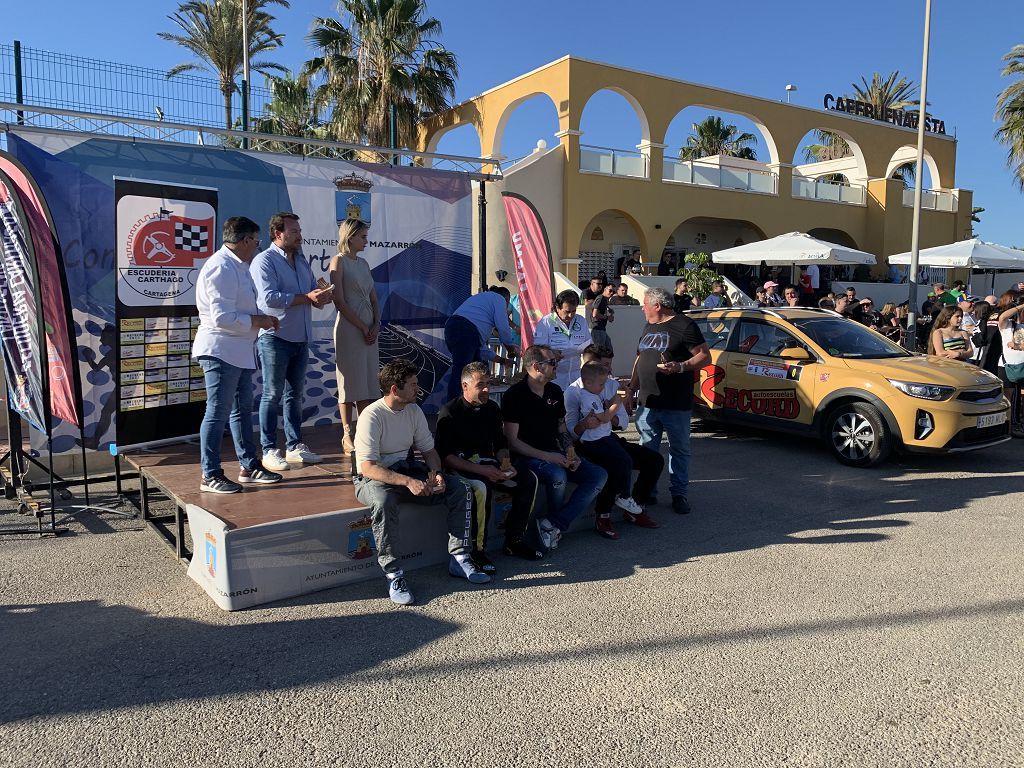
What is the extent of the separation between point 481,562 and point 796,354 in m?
5.12

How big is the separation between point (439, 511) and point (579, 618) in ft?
4.13

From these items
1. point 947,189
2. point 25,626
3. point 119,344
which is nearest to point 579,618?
point 25,626

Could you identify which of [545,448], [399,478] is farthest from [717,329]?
[399,478]

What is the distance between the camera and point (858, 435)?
25.4 feet

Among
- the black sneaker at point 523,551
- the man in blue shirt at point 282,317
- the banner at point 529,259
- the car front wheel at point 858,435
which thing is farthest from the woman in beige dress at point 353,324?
the car front wheel at point 858,435

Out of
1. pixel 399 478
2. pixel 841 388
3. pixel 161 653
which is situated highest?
pixel 841 388

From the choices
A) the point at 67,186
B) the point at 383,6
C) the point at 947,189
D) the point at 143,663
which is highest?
the point at 383,6

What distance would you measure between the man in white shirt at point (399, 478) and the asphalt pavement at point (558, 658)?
0.19 metres

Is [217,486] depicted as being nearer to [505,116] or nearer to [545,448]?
[545,448]

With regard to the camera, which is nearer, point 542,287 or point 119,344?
point 119,344

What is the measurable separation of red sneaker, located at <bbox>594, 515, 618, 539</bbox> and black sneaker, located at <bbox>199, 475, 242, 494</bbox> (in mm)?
2566

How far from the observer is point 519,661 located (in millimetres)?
3652

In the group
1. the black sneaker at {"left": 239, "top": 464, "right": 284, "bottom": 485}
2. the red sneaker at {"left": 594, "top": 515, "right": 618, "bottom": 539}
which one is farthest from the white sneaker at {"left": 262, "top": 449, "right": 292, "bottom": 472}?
the red sneaker at {"left": 594, "top": 515, "right": 618, "bottom": 539}

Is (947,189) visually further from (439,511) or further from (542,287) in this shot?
(439,511)
